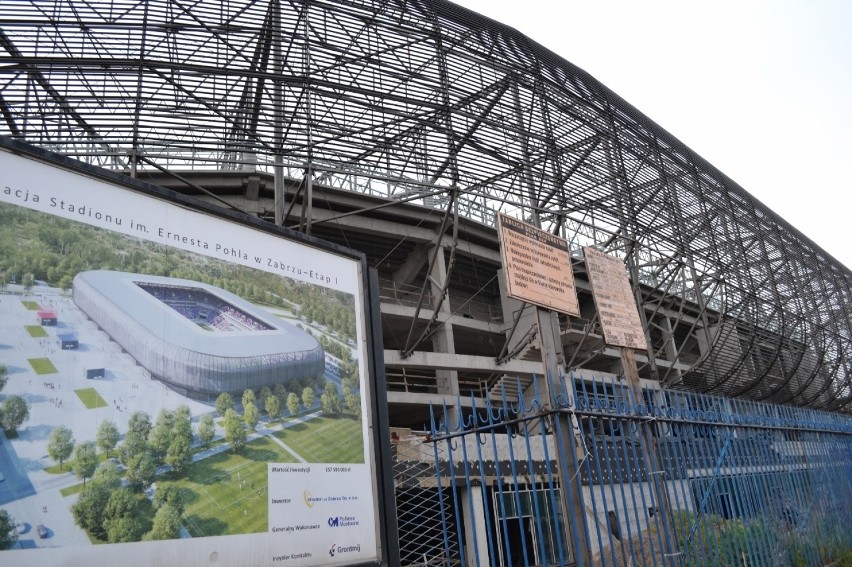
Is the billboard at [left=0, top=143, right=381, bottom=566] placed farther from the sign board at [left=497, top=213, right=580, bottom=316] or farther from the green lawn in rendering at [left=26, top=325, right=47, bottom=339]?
the sign board at [left=497, top=213, right=580, bottom=316]

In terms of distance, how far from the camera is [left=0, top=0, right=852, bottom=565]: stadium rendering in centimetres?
741

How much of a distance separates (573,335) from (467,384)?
5.18 metres

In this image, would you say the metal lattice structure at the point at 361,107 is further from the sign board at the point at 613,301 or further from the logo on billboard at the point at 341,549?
the logo on billboard at the point at 341,549

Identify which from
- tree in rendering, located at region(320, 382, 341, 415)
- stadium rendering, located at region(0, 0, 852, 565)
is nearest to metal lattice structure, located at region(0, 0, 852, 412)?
stadium rendering, located at region(0, 0, 852, 565)

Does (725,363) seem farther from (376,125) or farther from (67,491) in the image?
(67,491)

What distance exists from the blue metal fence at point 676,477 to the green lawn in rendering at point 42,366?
258 cm

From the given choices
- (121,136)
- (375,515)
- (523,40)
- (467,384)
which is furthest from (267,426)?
(467,384)

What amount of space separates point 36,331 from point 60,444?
64 cm

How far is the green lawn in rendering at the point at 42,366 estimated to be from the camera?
3501 millimetres

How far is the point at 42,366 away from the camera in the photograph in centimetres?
353

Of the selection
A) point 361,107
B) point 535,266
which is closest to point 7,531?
point 535,266

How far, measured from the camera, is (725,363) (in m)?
26.1

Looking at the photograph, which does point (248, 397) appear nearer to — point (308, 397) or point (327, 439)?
point (308, 397)

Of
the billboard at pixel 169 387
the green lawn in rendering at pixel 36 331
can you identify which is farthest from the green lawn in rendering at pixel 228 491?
the green lawn in rendering at pixel 36 331
